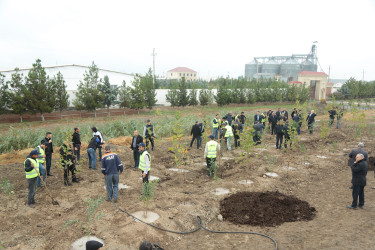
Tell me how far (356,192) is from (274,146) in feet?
26.9

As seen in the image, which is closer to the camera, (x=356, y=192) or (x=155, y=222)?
(x=155, y=222)

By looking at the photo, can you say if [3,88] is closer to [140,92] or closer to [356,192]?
[140,92]

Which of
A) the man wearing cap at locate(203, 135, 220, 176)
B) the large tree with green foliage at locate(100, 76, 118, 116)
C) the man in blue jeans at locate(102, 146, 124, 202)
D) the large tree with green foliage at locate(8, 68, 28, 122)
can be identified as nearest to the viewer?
the man in blue jeans at locate(102, 146, 124, 202)

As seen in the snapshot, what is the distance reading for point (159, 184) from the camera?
31.9 ft

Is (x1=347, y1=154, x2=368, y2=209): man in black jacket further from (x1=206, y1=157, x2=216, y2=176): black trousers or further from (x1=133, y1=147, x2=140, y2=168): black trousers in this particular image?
(x1=133, y1=147, x2=140, y2=168): black trousers

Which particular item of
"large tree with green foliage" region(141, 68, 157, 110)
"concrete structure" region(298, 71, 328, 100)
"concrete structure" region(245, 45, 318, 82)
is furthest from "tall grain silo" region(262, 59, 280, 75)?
"large tree with green foliage" region(141, 68, 157, 110)

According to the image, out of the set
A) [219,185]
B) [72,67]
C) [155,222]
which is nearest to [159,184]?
[219,185]

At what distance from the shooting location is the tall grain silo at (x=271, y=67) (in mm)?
88812

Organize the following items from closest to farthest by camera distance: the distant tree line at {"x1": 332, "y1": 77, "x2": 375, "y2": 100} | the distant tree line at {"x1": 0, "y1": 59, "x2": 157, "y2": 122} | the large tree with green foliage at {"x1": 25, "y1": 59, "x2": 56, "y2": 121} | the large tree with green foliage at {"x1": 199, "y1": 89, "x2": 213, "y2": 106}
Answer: the distant tree line at {"x1": 0, "y1": 59, "x2": 157, "y2": 122} < the large tree with green foliage at {"x1": 25, "y1": 59, "x2": 56, "y2": 121} < the large tree with green foliage at {"x1": 199, "y1": 89, "x2": 213, "y2": 106} < the distant tree line at {"x1": 332, "y1": 77, "x2": 375, "y2": 100}

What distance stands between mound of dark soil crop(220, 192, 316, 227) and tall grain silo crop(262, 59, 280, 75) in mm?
87355

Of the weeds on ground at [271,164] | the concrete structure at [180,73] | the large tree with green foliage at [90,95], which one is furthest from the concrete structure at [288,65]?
the weeds on ground at [271,164]

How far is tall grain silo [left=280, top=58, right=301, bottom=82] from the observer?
278 feet

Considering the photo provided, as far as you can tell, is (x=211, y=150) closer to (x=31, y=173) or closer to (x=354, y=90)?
(x=31, y=173)

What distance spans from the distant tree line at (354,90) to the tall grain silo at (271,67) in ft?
101
